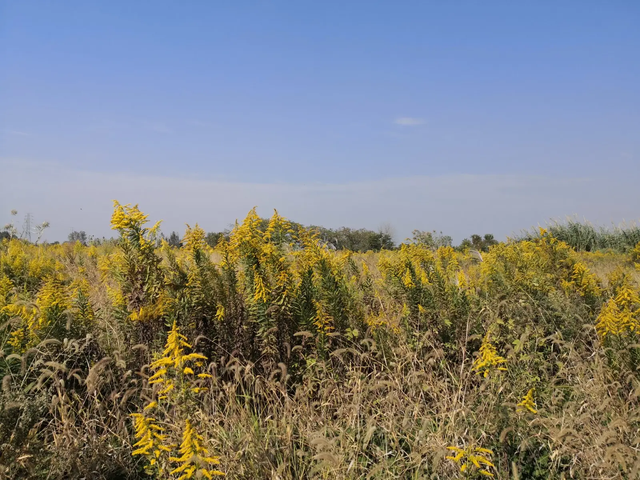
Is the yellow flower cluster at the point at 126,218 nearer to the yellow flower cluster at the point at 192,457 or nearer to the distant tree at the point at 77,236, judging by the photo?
the yellow flower cluster at the point at 192,457

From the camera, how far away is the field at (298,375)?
9.03 ft

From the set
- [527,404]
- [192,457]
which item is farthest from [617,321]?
[192,457]

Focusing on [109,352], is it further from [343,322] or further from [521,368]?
[521,368]

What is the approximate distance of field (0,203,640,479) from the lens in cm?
275

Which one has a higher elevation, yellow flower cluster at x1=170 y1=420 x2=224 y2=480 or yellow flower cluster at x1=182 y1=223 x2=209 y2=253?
yellow flower cluster at x1=182 y1=223 x2=209 y2=253

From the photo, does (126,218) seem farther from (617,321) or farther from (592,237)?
(592,237)

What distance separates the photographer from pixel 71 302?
420 cm

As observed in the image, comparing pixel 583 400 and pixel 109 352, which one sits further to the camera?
pixel 109 352

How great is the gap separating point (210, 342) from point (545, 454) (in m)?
2.65

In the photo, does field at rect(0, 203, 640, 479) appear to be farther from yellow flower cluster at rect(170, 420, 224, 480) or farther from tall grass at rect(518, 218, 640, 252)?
tall grass at rect(518, 218, 640, 252)

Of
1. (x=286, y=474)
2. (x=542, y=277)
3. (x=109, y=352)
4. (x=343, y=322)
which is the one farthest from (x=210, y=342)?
(x=542, y=277)

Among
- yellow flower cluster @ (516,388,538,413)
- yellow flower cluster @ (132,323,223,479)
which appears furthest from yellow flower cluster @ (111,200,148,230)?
yellow flower cluster @ (516,388,538,413)

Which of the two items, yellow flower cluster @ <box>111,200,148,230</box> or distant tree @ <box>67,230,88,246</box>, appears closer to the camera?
yellow flower cluster @ <box>111,200,148,230</box>

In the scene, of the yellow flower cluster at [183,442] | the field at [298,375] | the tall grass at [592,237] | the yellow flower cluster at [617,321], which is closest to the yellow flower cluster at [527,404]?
the field at [298,375]
